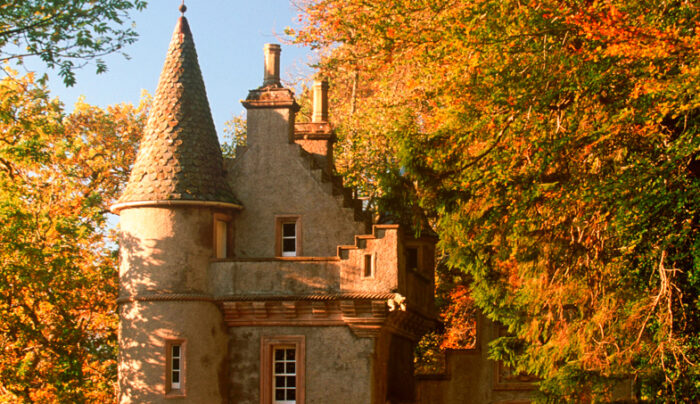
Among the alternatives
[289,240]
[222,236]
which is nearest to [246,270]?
[222,236]

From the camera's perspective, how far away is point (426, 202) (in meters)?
19.1

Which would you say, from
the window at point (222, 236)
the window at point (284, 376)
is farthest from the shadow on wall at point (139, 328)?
the window at point (284, 376)

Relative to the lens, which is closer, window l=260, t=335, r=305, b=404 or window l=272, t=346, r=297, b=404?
window l=260, t=335, r=305, b=404

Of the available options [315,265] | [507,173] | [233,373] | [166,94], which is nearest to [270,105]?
[166,94]

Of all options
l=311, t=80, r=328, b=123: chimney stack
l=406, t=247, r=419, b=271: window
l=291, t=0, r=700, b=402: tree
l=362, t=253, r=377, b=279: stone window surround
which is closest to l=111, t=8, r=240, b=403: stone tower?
l=362, t=253, r=377, b=279: stone window surround

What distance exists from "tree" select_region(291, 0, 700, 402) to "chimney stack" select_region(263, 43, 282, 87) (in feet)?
15.2

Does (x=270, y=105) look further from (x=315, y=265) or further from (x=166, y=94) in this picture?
(x=315, y=265)

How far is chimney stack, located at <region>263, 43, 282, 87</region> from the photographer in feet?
83.2

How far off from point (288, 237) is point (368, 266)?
9.27 feet

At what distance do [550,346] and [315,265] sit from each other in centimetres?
635

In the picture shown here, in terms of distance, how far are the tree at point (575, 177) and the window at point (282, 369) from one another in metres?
4.68

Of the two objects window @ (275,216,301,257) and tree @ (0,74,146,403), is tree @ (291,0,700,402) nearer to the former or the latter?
window @ (275,216,301,257)

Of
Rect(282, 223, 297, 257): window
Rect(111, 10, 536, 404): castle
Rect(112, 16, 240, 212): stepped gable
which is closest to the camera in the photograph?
Rect(111, 10, 536, 404): castle

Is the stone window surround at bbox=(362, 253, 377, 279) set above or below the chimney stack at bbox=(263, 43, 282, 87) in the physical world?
below
